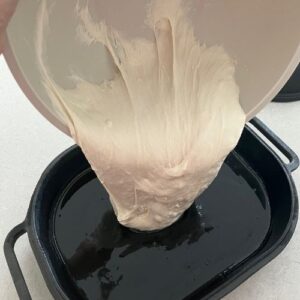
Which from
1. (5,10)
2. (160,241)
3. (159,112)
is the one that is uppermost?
(5,10)

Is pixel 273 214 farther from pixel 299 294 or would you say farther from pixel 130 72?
pixel 130 72

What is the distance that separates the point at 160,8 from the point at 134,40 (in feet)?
0.14

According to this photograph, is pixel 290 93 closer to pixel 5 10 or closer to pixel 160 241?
pixel 160 241

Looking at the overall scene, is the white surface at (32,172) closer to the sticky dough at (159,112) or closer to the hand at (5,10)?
the sticky dough at (159,112)

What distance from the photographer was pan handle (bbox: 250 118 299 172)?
2.20 ft

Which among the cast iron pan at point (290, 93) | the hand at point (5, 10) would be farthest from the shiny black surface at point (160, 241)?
the hand at point (5, 10)

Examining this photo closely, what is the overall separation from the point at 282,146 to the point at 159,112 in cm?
21

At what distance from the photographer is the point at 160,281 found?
625mm

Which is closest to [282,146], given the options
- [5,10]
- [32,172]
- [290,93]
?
[290,93]

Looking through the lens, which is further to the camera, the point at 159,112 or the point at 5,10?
the point at 159,112

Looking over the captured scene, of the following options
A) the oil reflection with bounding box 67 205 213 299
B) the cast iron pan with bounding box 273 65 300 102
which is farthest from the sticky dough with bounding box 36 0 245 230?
the cast iron pan with bounding box 273 65 300 102

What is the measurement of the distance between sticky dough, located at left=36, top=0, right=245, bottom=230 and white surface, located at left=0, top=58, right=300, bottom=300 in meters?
0.17

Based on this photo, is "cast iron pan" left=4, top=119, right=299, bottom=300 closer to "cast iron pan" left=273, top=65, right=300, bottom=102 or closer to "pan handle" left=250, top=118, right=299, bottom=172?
"pan handle" left=250, top=118, right=299, bottom=172

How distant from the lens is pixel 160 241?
0.66m
